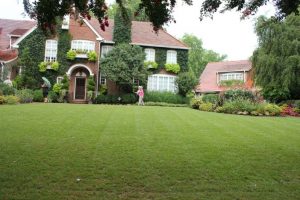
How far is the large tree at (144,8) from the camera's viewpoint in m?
4.39

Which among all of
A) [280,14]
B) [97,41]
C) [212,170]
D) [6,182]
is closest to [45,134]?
[6,182]

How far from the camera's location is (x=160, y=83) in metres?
33.6

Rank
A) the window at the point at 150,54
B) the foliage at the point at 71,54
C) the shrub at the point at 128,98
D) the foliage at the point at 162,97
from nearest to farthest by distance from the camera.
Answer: the shrub at the point at 128,98 < the foliage at the point at 71,54 < the foliage at the point at 162,97 < the window at the point at 150,54

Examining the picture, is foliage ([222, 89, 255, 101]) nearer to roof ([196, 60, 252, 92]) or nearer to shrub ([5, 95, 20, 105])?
shrub ([5, 95, 20, 105])

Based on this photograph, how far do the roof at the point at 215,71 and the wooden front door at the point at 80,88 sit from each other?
17046mm

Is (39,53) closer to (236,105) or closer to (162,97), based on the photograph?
(162,97)

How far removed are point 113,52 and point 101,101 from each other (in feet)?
14.1

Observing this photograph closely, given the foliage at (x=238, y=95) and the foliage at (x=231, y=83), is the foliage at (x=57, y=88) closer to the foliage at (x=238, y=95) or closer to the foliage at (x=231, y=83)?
the foliage at (x=238, y=95)

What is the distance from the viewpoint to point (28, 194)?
4770 millimetres

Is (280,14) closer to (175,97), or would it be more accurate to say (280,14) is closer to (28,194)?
(28,194)

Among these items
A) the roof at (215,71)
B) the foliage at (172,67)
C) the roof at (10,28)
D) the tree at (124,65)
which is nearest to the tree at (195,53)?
the roof at (215,71)

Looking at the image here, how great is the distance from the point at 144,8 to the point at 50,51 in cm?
2786

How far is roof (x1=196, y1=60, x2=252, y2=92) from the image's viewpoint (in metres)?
43.6

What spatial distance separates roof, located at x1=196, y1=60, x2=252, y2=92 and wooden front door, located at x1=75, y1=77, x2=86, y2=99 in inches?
671
